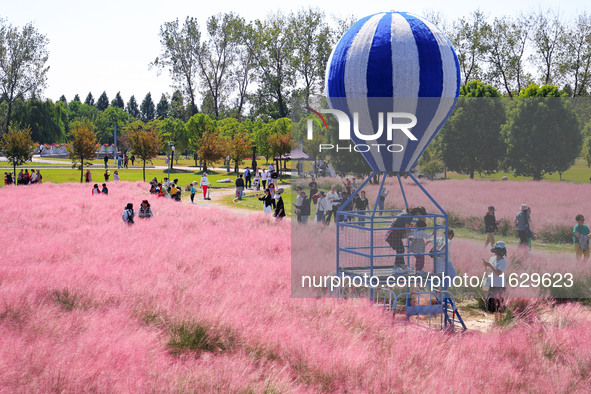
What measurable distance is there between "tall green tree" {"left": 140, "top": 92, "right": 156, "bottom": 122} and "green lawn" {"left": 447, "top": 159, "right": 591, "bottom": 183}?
386 feet

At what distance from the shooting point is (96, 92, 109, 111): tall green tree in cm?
14788

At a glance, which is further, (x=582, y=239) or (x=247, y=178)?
(x=247, y=178)

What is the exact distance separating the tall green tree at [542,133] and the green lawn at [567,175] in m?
1.30

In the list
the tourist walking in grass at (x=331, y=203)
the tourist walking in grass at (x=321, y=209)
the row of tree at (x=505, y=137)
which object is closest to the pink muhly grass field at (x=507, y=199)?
the row of tree at (x=505, y=137)

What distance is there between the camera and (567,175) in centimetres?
3822

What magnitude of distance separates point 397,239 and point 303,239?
18.8 feet

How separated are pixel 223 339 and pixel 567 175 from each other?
37144 mm

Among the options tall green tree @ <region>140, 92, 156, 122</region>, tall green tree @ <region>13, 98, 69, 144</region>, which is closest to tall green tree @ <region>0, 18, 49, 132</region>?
tall green tree @ <region>13, 98, 69, 144</region>

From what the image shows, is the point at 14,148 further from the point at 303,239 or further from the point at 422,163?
the point at 303,239

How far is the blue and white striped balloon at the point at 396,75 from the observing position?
31.2 ft

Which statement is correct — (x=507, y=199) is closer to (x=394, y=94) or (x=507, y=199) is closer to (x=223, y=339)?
(x=394, y=94)

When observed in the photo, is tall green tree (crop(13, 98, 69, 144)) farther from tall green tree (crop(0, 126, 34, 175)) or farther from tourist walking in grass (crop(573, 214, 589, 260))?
tourist walking in grass (crop(573, 214, 589, 260))

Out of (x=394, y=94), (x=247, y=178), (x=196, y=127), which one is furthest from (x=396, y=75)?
(x=196, y=127)

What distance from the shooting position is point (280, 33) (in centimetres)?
6138
